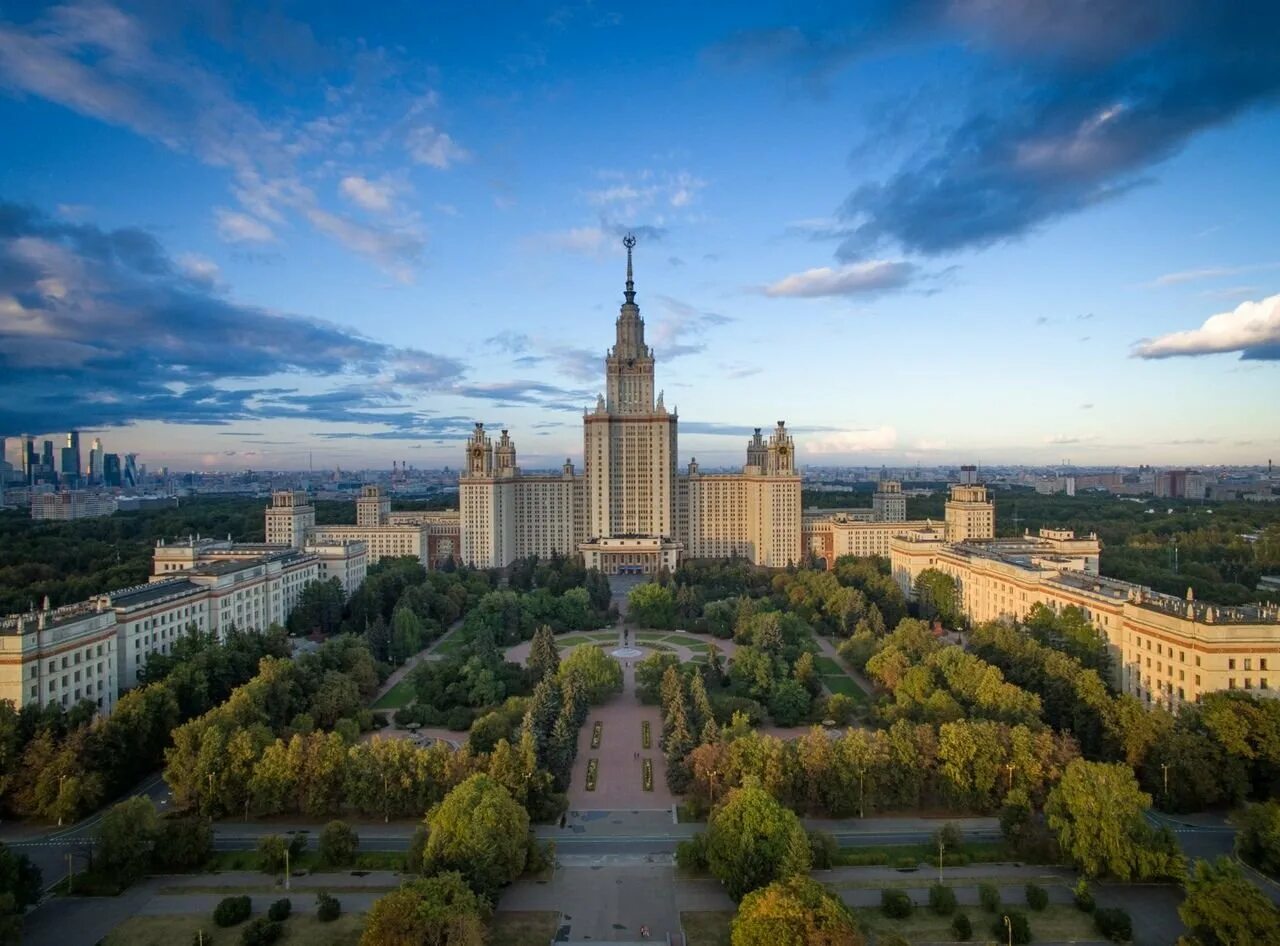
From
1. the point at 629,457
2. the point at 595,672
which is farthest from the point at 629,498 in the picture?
the point at 595,672

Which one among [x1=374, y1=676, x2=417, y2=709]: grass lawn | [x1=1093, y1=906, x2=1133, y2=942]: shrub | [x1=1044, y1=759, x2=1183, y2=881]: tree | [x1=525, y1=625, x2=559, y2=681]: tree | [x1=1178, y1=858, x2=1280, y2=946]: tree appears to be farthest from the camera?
[x1=525, y1=625, x2=559, y2=681]: tree

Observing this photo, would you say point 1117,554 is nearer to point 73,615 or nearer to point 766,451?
point 766,451

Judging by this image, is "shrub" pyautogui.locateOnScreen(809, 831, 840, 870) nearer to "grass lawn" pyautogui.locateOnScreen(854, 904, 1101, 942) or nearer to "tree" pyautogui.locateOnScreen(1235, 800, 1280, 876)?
"grass lawn" pyautogui.locateOnScreen(854, 904, 1101, 942)

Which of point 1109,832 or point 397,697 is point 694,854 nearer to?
point 1109,832

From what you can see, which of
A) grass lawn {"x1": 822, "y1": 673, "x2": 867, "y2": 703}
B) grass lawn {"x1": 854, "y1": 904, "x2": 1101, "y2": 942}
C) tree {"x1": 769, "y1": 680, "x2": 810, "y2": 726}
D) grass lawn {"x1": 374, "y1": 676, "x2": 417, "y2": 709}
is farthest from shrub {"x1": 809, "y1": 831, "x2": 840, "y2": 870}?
grass lawn {"x1": 374, "y1": 676, "x2": 417, "y2": 709}

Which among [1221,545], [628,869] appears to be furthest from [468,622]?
[1221,545]

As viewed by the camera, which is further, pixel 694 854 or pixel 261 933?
pixel 694 854
